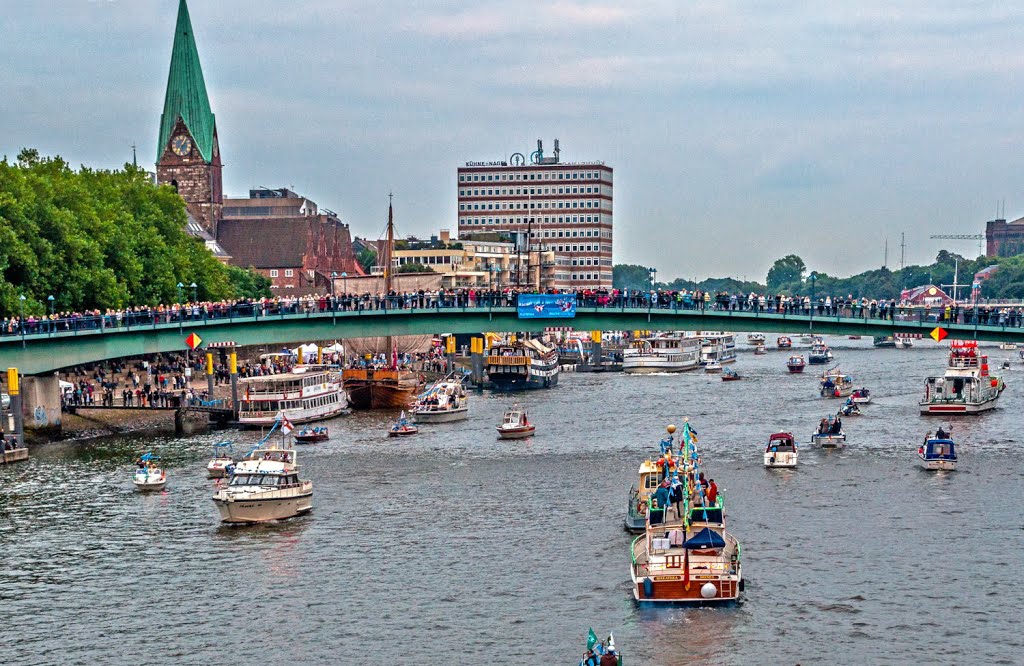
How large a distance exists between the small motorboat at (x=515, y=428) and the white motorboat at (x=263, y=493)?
32286 millimetres

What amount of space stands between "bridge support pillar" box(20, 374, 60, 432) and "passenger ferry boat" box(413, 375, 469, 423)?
1104 inches

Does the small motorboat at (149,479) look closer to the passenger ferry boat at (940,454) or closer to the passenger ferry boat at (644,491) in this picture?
Answer: the passenger ferry boat at (644,491)

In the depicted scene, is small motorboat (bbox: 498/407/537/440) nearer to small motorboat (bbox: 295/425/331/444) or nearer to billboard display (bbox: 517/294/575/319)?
billboard display (bbox: 517/294/575/319)

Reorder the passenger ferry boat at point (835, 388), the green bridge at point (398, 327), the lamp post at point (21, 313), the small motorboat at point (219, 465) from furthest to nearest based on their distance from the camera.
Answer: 1. the passenger ferry boat at point (835, 388)
2. the green bridge at point (398, 327)
3. the lamp post at point (21, 313)
4. the small motorboat at point (219, 465)

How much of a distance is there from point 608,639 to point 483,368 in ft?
399

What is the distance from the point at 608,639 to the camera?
53.8m

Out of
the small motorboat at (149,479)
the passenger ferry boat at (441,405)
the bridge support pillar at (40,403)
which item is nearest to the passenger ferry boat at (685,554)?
the small motorboat at (149,479)

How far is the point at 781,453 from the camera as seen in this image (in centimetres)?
9381

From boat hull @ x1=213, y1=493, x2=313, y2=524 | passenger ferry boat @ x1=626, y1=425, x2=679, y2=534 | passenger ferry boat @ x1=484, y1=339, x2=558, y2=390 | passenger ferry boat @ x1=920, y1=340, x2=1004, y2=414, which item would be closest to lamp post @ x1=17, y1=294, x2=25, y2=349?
boat hull @ x1=213, y1=493, x2=313, y2=524

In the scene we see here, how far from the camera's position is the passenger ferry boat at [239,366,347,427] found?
119694mm

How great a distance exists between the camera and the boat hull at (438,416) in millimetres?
124250

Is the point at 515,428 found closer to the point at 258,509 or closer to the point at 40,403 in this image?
the point at 40,403

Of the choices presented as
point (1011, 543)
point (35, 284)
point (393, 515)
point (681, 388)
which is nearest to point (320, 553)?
point (393, 515)

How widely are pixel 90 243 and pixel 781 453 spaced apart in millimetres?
67126
